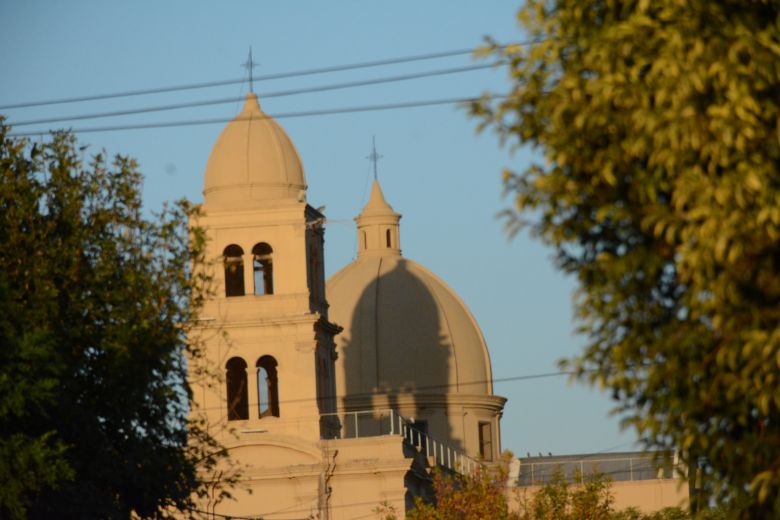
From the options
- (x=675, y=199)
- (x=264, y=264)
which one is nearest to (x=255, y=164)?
(x=264, y=264)

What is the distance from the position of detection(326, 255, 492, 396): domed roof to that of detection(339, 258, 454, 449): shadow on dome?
43 millimetres

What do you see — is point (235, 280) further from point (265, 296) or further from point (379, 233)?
point (379, 233)

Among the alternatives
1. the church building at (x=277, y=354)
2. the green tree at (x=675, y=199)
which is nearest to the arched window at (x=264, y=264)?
the church building at (x=277, y=354)

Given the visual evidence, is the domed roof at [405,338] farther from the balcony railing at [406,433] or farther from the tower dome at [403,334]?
the balcony railing at [406,433]

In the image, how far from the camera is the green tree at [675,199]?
579 inches

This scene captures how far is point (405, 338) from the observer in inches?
3204

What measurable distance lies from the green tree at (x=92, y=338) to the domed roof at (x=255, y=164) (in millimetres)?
29206

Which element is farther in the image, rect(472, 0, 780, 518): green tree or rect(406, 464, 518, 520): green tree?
rect(406, 464, 518, 520): green tree

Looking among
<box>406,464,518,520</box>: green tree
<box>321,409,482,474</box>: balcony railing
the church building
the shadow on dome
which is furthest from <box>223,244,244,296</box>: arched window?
the shadow on dome

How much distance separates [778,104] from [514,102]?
2.61 meters

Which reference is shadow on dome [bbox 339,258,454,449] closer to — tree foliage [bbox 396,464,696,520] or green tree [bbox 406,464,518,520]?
tree foliage [bbox 396,464,696,520]

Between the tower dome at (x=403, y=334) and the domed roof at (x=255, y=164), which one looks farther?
the tower dome at (x=403, y=334)

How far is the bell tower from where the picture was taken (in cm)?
6003

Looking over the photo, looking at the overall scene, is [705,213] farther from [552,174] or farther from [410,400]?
[410,400]
